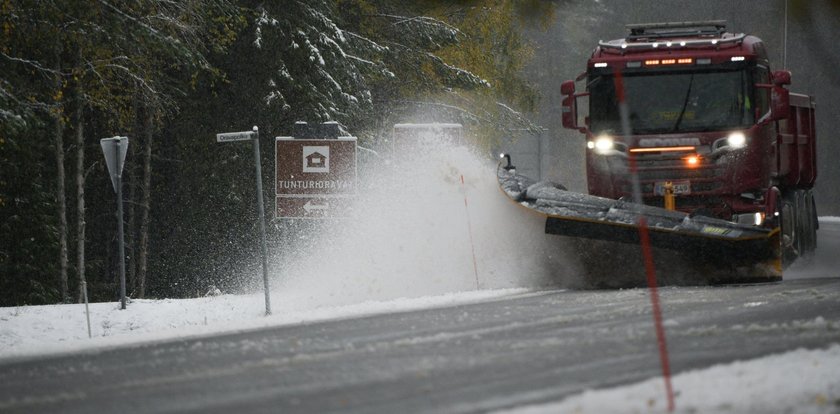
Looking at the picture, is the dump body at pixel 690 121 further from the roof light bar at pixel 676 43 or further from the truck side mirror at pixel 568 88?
the truck side mirror at pixel 568 88

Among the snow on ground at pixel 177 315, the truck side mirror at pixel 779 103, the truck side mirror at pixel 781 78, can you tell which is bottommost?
the snow on ground at pixel 177 315

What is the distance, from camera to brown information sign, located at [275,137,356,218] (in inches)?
628

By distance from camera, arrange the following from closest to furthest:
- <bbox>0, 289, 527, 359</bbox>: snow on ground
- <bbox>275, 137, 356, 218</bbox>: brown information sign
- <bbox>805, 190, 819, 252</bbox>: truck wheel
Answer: <bbox>0, 289, 527, 359</bbox>: snow on ground → <bbox>275, 137, 356, 218</bbox>: brown information sign → <bbox>805, 190, 819, 252</bbox>: truck wheel

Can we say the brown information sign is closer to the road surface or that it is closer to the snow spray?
the snow spray

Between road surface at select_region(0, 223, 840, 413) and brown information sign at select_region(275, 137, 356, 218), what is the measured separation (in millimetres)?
4858

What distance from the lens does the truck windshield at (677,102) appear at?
15234mm

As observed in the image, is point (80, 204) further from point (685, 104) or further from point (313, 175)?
point (685, 104)

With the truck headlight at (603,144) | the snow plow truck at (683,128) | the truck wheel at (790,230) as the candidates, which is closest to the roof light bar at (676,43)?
the snow plow truck at (683,128)

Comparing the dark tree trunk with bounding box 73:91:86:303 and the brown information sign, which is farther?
the dark tree trunk with bounding box 73:91:86:303

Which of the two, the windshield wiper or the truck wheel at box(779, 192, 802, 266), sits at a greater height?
the windshield wiper

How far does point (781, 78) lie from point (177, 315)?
25.7 ft

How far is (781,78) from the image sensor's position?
50.1ft

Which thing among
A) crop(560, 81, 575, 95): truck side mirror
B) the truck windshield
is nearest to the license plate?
the truck windshield

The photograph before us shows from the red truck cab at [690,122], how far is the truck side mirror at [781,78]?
0.01 meters
